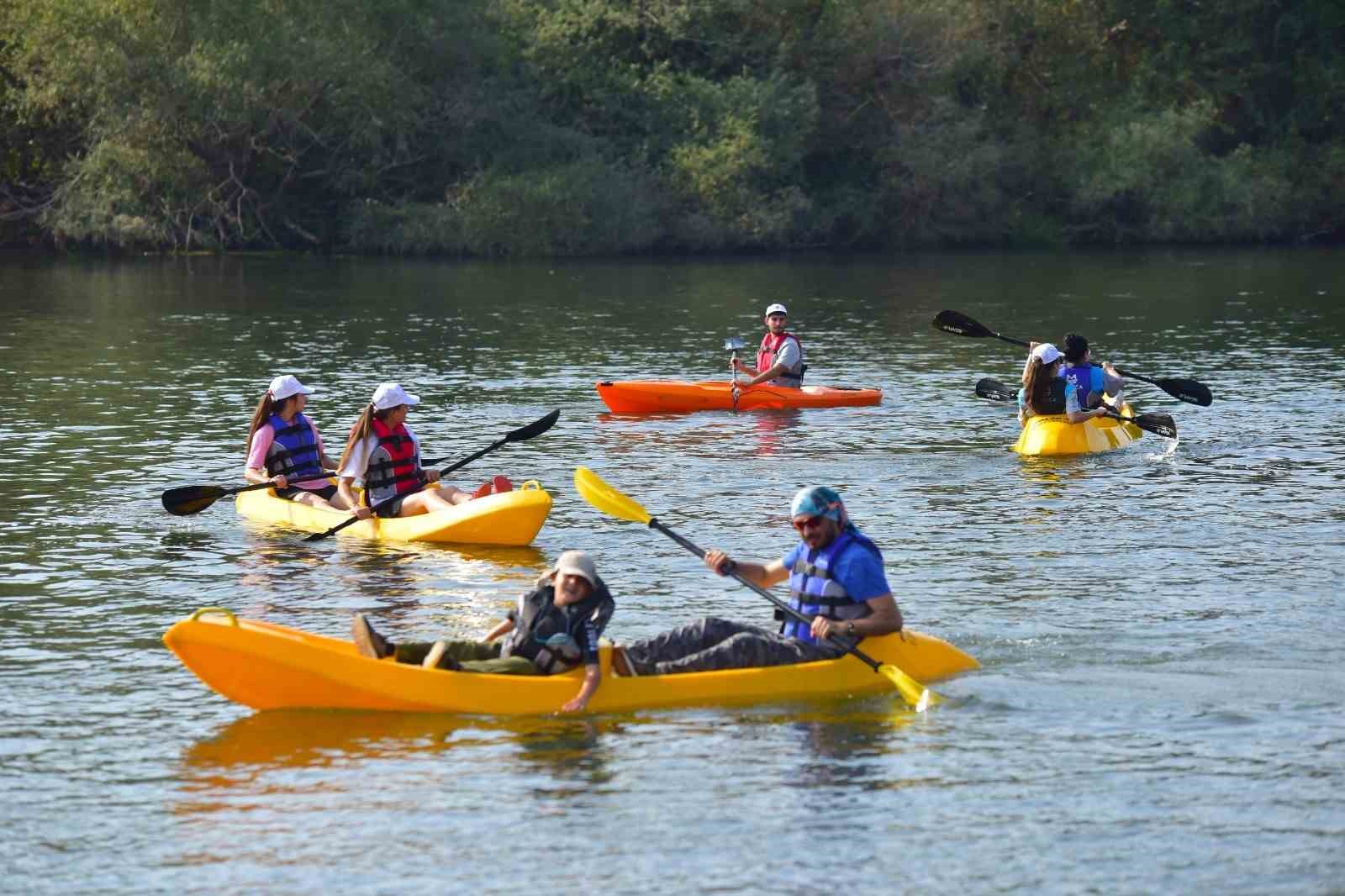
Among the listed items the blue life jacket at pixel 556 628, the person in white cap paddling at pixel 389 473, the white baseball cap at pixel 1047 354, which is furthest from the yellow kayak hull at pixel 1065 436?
the blue life jacket at pixel 556 628

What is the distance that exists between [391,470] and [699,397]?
8.64 metres

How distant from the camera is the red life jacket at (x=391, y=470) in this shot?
16203 millimetres

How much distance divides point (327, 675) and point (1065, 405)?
11.2 metres

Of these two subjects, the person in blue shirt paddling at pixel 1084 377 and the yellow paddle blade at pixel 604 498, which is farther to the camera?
the person in blue shirt paddling at pixel 1084 377

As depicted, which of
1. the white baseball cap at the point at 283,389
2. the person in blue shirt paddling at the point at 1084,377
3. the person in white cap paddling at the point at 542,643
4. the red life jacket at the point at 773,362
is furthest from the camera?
the red life jacket at the point at 773,362

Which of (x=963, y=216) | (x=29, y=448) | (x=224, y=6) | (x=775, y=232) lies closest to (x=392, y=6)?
(x=224, y=6)

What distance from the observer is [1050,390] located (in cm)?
2070

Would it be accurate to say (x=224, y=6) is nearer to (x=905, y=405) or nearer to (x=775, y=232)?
(x=775, y=232)

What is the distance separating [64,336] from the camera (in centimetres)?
3319

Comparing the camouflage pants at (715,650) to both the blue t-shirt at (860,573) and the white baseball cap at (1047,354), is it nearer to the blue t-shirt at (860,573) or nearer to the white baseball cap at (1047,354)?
the blue t-shirt at (860,573)

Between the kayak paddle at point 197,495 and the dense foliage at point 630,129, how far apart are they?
34127 millimetres

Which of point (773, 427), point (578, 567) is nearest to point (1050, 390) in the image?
point (773, 427)

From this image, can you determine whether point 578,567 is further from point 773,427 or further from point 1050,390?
point 773,427

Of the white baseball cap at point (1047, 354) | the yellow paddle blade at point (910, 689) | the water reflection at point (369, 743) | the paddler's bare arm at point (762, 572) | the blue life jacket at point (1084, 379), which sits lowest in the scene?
the water reflection at point (369, 743)
